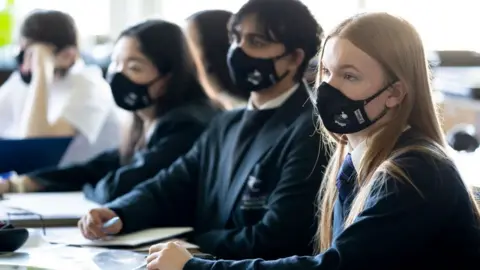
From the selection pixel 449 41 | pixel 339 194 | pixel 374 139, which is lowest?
pixel 449 41

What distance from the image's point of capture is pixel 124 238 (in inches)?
76.6

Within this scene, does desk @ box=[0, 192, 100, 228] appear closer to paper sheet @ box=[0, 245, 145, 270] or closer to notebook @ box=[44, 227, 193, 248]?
notebook @ box=[44, 227, 193, 248]

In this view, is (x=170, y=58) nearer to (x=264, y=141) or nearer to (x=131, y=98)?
(x=131, y=98)

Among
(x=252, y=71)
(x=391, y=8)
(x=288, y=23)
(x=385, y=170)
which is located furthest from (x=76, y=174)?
(x=385, y=170)

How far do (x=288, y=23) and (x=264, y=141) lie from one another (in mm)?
266

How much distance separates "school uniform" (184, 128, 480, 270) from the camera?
1.35 metres

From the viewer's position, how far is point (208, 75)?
256cm

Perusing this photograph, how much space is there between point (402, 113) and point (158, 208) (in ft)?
2.67

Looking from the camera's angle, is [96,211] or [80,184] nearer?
[96,211]

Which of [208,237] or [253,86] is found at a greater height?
[253,86]

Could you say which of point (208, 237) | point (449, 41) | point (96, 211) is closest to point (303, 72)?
point (208, 237)

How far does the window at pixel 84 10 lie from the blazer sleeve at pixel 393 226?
A: 2.99m

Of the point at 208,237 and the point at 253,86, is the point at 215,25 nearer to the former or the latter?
the point at 253,86

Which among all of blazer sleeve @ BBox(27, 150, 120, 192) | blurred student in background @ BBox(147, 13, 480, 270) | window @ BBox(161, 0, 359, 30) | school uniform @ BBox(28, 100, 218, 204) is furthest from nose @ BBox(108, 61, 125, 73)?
window @ BBox(161, 0, 359, 30)
